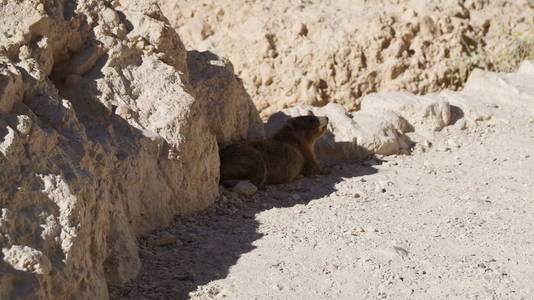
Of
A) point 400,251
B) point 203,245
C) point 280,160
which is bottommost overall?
point 400,251

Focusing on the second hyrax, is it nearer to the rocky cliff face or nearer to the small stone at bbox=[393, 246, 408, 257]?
the rocky cliff face

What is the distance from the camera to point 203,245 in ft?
15.8

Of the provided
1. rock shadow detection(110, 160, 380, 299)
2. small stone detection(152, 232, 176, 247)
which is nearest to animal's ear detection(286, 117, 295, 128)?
rock shadow detection(110, 160, 380, 299)

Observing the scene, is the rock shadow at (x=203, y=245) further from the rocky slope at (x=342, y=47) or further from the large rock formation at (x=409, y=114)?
the rocky slope at (x=342, y=47)

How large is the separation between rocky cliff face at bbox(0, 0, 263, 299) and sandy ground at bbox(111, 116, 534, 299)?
30 cm

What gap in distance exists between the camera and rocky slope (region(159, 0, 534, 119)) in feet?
29.2

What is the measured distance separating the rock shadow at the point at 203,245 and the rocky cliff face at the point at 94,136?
0.11 m

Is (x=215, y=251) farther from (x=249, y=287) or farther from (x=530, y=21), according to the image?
(x=530, y=21)

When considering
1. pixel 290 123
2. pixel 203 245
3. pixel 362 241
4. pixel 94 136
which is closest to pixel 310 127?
pixel 290 123

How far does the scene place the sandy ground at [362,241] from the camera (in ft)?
13.5

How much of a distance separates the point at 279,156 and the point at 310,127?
18.8 inches

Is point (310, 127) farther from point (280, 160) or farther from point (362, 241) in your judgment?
point (362, 241)

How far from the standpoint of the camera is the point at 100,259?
389 cm

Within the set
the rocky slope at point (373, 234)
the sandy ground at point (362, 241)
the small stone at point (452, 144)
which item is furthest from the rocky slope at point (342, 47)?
the sandy ground at point (362, 241)
